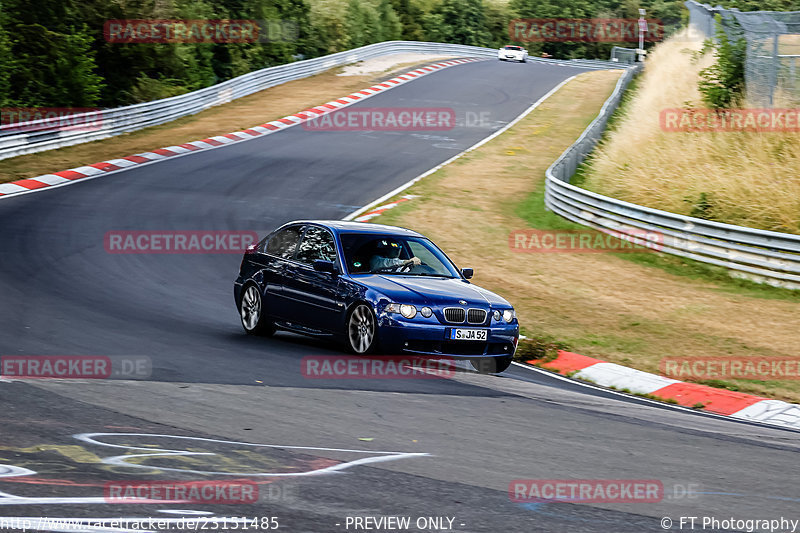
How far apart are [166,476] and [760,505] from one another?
11.5 feet

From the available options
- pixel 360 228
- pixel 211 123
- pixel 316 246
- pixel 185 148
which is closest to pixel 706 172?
pixel 360 228

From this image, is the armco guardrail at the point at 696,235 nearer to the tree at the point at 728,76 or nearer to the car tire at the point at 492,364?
the tree at the point at 728,76

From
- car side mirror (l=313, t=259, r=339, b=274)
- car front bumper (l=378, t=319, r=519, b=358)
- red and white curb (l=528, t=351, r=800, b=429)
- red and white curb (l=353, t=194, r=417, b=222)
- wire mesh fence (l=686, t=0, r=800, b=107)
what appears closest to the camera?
red and white curb (l=528, t=351, r=800, b=429)

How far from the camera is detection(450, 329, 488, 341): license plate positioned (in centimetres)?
1109

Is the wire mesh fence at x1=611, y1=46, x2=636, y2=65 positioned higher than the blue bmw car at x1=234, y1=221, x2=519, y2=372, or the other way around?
the blue bmw car at x1=234, y1=221, x2=519, y2=372

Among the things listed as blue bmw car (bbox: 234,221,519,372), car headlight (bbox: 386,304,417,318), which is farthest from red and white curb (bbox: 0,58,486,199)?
car headlight (bbox: 386,304,417,318)

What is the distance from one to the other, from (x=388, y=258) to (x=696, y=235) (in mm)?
9108

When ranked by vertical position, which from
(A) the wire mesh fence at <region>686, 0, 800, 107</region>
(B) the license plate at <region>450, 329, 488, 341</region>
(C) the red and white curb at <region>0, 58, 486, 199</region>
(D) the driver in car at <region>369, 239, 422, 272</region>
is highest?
(A) the wire mesh fence at <region>686, 0, 800, 107</region>

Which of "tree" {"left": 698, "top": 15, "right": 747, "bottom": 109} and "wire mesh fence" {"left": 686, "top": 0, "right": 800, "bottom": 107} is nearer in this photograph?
"wire mesh fence" {"left": 686, "top": 0, "right": 800, "bottom": 107}

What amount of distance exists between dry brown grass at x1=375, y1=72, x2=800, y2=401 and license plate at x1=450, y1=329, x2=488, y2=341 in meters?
2.52

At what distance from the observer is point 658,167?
2416 cm

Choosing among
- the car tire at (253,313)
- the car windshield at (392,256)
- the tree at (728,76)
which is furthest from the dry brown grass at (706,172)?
the car tire at (253,313)

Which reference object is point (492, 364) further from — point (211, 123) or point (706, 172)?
point (211, 123)

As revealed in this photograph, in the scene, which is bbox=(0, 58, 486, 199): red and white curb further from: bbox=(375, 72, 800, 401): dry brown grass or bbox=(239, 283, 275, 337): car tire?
bbox=(239, 283, 275, 337): car tire
